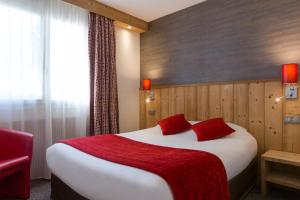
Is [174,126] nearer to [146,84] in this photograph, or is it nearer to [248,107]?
[248,107]

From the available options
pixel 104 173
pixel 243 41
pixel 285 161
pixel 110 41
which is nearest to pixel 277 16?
pixel 243 41

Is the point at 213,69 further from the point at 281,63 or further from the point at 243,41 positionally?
the point at 281,63

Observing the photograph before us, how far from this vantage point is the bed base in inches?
74.1

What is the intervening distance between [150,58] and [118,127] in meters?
1.51

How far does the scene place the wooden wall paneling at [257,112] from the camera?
9.10 ft

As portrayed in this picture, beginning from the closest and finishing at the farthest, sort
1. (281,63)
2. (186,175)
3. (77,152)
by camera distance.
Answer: (186,175) → (77,152) → (281,63)

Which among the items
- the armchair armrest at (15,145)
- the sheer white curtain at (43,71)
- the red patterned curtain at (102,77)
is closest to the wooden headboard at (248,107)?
the red patterned curtain at (102,77)

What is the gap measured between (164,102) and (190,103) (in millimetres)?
559

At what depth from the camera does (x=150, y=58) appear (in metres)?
4.24

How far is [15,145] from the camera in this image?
2246mm

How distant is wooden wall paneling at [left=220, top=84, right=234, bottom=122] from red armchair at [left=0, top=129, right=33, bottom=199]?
2.53m

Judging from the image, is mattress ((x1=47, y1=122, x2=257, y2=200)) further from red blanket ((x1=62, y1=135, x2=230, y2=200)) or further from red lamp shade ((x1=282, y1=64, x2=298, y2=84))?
red lamp shade ((x1=282, y1=64, x2=298, y2=84))

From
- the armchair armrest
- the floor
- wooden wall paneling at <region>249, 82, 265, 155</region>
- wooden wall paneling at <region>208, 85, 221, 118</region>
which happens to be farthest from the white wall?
wooden wall paneling at <region>249, 82, 265, 155</region>

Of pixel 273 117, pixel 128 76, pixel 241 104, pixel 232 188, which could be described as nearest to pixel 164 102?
pixel 128 76
